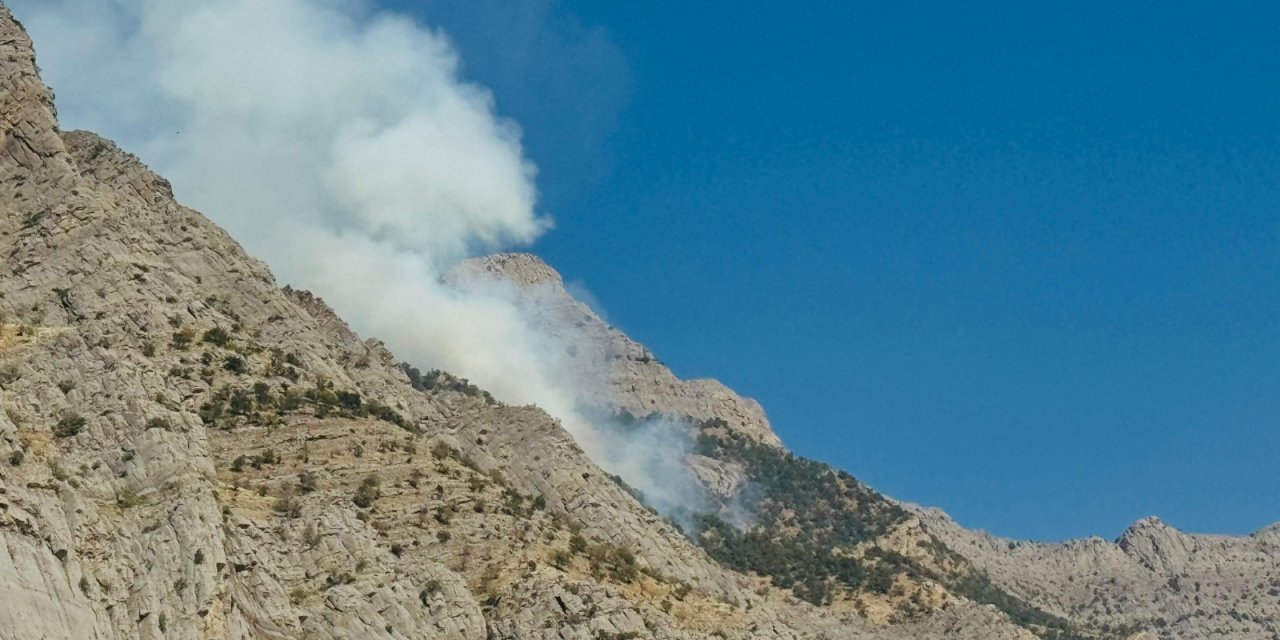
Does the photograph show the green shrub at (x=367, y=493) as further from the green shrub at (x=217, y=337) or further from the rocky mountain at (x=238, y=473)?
the green shrub at (x=217, y=337)

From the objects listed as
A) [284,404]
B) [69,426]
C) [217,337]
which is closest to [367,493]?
[284,404]

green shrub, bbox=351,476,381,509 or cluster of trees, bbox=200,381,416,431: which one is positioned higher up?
cluster of trees, bbox=200,381,416,431

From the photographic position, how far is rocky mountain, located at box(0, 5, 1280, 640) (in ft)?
265

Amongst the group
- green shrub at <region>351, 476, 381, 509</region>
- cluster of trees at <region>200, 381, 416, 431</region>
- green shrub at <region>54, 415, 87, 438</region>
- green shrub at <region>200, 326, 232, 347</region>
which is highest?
green shrub at <region>200, 326, 232, 347</region>

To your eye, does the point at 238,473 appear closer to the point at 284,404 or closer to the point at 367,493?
the point at 367,493

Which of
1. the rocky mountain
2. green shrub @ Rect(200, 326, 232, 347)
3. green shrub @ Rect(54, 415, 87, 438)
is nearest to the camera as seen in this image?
the rocky mountain

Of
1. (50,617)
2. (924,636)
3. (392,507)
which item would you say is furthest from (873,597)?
(50,617)

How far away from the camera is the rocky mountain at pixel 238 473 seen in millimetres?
80688

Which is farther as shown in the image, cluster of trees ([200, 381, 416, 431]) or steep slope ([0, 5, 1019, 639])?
cluster of trees ([200, 381, 416, 431])

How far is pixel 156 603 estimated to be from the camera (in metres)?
79.6

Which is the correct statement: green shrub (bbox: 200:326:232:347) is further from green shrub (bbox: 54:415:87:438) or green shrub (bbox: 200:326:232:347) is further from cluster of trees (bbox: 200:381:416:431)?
green shrub (bbox: 54:415:87:438)

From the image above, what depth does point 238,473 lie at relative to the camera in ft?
360

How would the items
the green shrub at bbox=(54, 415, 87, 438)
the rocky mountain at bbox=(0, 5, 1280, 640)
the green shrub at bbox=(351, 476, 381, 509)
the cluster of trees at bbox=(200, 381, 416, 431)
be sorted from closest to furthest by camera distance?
the rocky mountain at bbox=(0, 5, 1280, 640), the green shrub at bbox=(54, 415, 87, 438), the green shrub at bbox=(351, 476, 381, 509), the cluster of trees at bbox=(200, 381, 416, 431)

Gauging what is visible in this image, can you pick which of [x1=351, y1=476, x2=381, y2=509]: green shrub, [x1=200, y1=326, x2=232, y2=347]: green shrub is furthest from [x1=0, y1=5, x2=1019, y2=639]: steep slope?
[x1=200, y1=326, x2=232, y2=347]: green shrub
